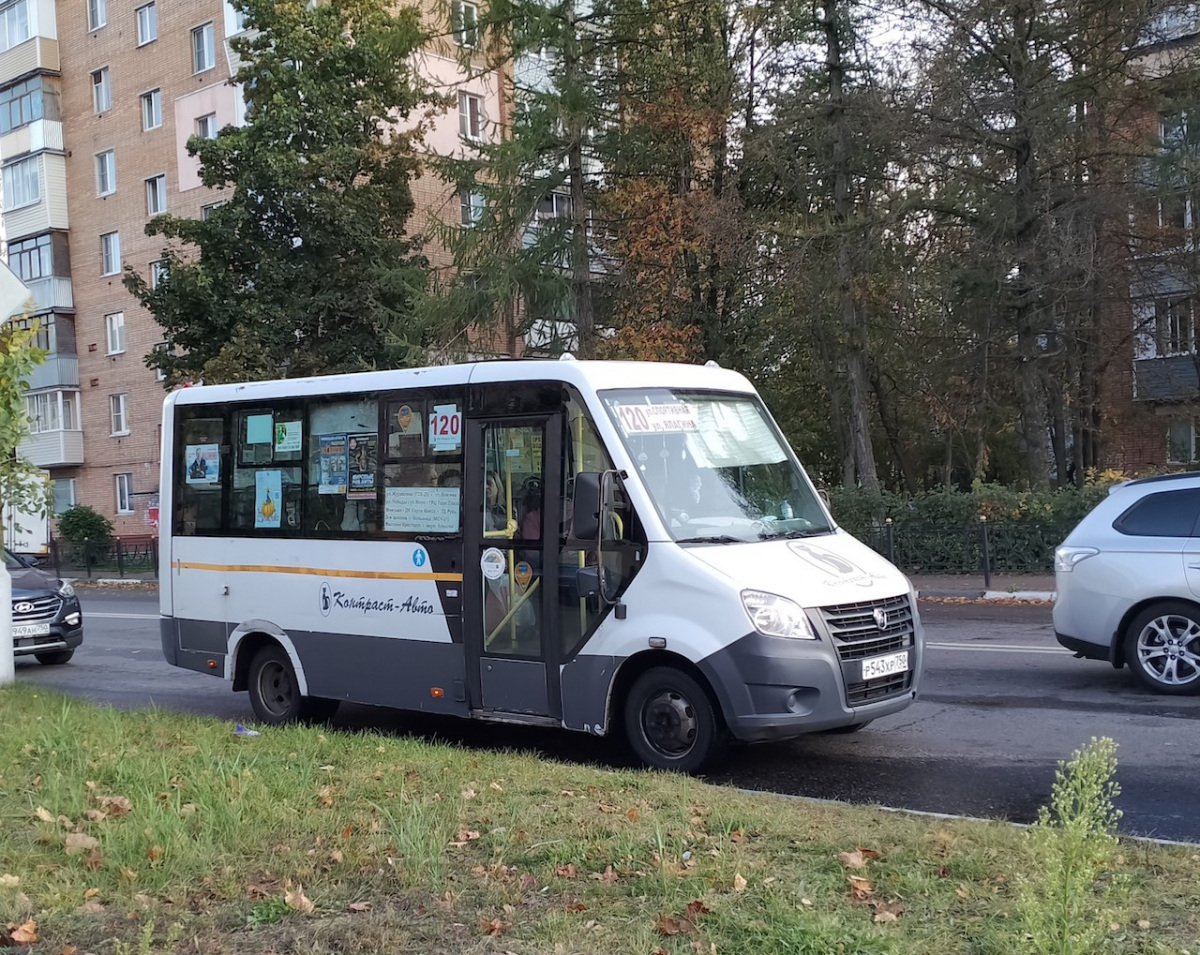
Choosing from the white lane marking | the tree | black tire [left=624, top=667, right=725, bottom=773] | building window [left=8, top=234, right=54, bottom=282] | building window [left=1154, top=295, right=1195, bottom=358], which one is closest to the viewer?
black tire [left=624, top=667, right=725, bottom=773]

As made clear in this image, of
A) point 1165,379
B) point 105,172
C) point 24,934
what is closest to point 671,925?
point 24,934

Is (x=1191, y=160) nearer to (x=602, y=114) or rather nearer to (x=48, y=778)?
(x=602, y=114)

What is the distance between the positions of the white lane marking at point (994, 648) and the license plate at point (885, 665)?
5.60 metres

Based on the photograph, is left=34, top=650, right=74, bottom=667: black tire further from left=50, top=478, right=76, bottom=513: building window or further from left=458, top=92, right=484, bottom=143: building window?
left=50, top=478, right=76, bottom=513: building window

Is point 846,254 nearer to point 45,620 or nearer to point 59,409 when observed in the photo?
point 45,620

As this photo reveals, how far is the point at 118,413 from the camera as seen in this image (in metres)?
43.3

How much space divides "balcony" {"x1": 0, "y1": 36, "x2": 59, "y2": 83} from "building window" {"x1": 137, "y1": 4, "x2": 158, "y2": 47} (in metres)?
5.16

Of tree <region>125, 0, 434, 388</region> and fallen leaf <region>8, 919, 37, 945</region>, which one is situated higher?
tree <region>125, 0, 434, 388</region>

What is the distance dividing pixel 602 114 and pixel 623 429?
1821cm

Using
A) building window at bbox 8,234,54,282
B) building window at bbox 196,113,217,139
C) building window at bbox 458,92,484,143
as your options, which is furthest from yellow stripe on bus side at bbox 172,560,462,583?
building window at bbox 8,234,54,282

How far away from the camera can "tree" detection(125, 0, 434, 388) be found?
98.8 feet

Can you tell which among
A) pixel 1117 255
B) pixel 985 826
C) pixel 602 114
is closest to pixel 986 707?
pixel 985 826

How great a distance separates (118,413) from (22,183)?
9752 millimetres

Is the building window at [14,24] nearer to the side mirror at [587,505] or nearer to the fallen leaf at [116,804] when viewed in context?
the side mirror at [587,505]
